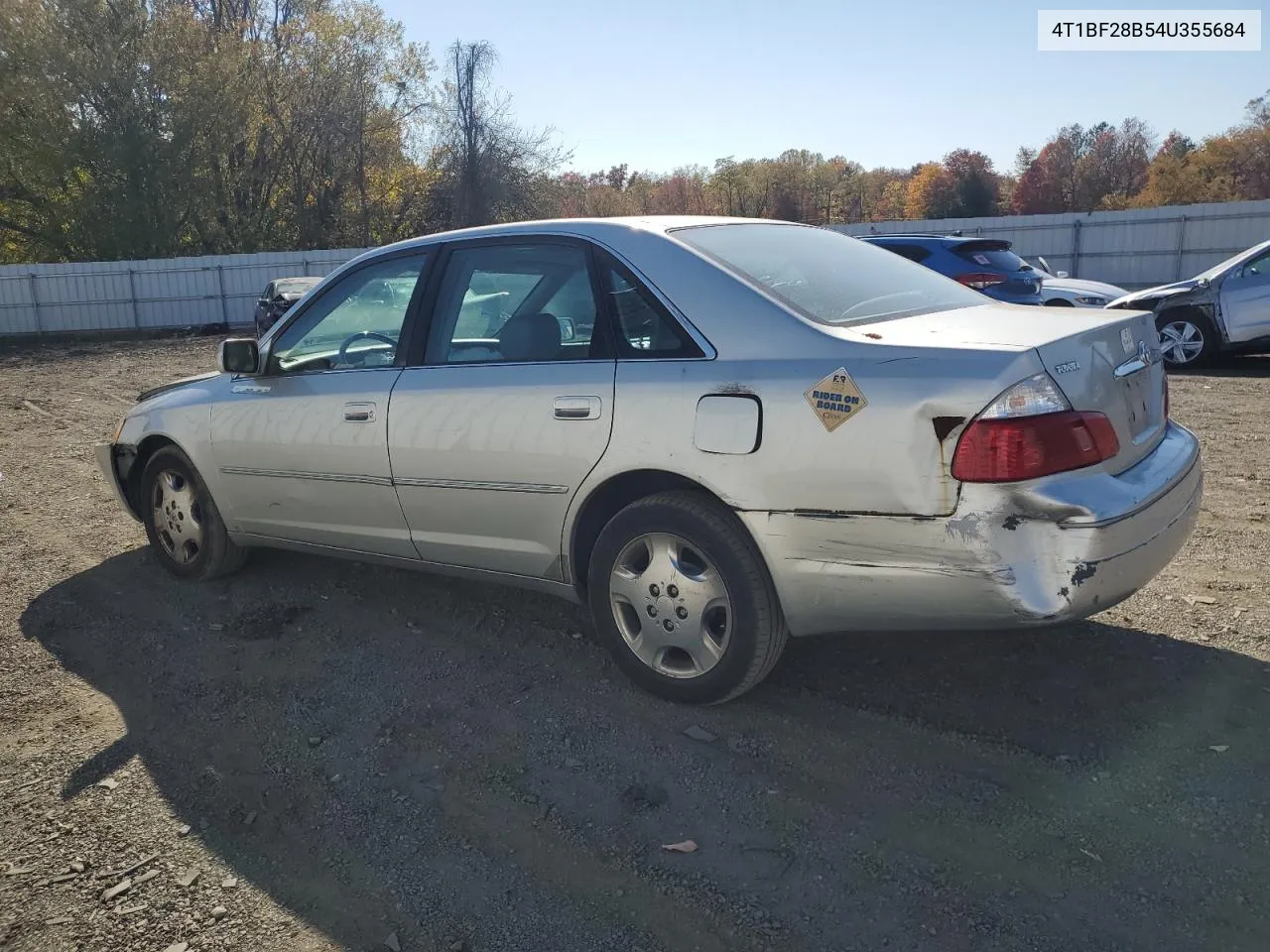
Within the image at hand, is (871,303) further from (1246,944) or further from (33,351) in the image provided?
(33,351)

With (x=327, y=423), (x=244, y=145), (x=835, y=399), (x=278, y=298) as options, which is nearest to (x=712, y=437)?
(x=835, y=399)

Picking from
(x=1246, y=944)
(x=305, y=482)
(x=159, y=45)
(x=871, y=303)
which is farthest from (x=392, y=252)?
(x=159, y=45)

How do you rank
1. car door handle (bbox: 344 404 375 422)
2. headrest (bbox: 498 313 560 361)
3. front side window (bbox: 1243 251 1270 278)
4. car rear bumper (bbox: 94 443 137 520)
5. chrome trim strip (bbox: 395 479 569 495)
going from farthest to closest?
1. front side window (bbox: 1243 251 1270 278)
2. car rear bumper (bbox: 94 443 137 520)
3. car door handle (bbox: 344 404 375 422)
4. headrest (bbox: 498 313 560 361)
5. chrome trim strip (bbox: 395 479 569 495)

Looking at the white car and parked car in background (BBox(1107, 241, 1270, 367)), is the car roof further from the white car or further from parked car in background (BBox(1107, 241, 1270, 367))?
the white car

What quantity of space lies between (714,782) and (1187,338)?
10703 mm

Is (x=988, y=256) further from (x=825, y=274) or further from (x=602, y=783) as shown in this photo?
(x=602, y=783)

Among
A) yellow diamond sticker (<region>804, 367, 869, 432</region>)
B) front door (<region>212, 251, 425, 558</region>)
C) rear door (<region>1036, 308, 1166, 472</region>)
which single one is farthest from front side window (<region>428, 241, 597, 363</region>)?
rear door (<region>1036, 308, 1166, 472</region>)

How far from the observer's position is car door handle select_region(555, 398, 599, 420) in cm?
351

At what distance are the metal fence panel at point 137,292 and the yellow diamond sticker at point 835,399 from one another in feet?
83.2

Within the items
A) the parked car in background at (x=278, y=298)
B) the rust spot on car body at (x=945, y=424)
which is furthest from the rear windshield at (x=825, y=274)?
the parked car in background at (x=278, y=298)

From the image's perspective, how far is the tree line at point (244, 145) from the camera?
2897cm

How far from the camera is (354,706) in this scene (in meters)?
3.73

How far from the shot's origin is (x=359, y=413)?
420 cm

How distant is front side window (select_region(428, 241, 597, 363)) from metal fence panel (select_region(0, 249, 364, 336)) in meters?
23.9
